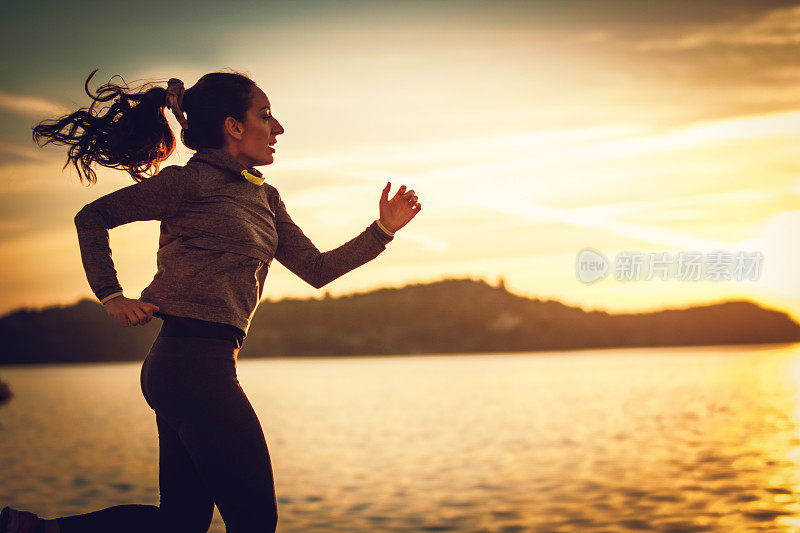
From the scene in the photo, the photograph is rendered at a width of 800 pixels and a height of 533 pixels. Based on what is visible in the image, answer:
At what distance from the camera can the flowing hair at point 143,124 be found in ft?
8.79

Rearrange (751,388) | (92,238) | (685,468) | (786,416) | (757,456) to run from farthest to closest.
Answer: (751,388) → (786,416) → (757,456) → (685,468) → (92,238)

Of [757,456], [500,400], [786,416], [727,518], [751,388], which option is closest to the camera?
[727,518]

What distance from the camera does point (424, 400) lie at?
67.4m

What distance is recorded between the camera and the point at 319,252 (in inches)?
118

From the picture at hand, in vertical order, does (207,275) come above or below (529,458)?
above

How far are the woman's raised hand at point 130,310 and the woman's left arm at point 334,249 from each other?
67cm

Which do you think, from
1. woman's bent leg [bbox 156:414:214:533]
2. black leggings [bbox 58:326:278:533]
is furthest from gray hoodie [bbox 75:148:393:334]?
woman's bent leg [bbox 156:414:214:533]

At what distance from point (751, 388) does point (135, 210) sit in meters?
75.8

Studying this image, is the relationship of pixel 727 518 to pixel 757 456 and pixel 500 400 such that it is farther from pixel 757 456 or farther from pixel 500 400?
pixel 500 400

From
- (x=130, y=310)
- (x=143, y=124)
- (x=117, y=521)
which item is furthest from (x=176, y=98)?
(x=117, y=521)

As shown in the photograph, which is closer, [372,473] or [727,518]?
[727,518]

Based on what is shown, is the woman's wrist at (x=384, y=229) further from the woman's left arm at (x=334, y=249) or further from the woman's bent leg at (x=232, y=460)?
the woman's bent leg at (x=232, y=460)

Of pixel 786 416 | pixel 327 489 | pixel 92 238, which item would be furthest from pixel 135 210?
pixel 786 416

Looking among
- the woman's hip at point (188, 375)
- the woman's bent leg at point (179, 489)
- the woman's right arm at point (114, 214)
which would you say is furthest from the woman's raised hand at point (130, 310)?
the woman's bent leg at point (179, 489)
